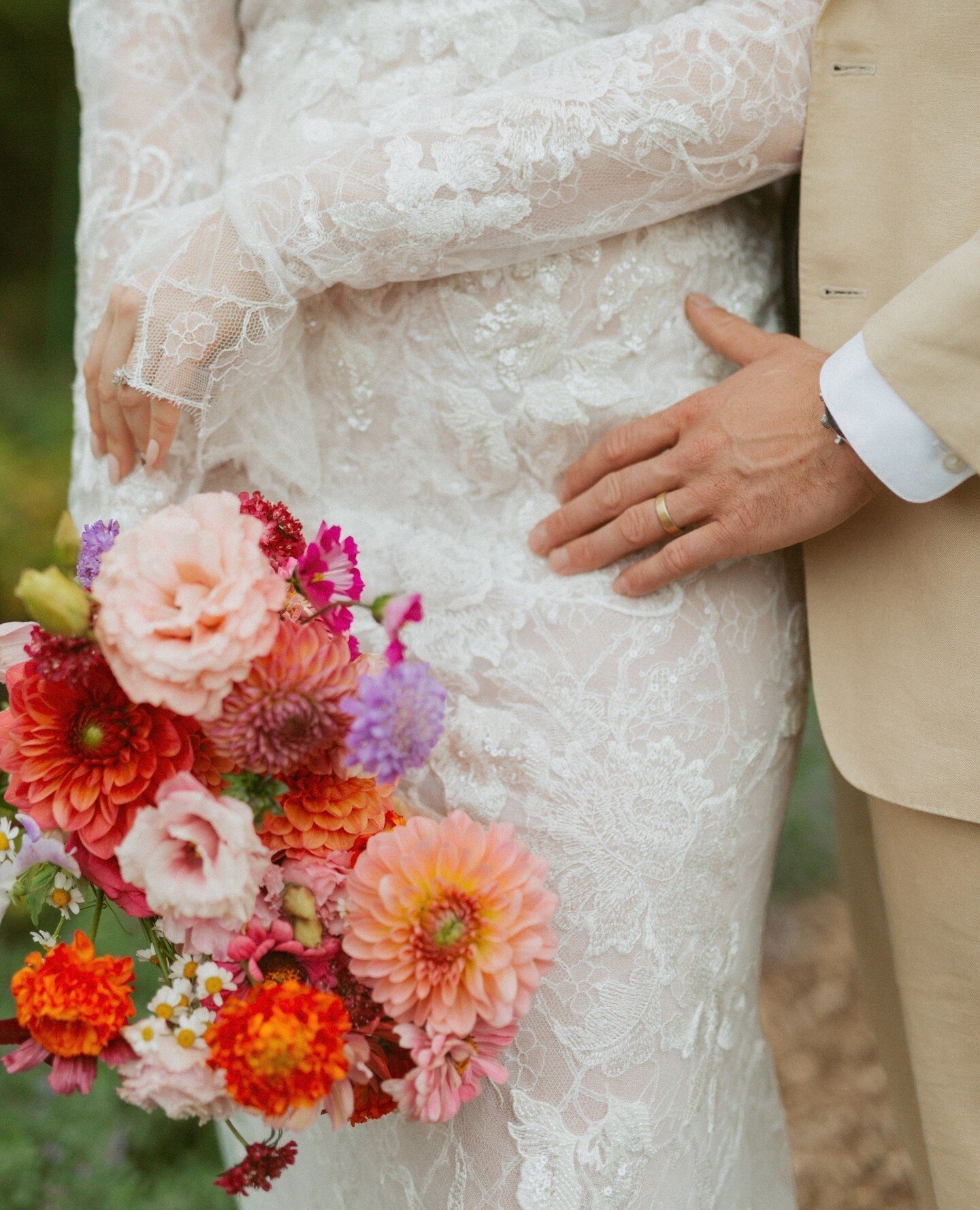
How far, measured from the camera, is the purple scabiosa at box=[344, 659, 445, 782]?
621 mm

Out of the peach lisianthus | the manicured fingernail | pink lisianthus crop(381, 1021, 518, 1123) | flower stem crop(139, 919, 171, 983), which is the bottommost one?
pink lisianthus crop(381, 1021, 518, 1123)

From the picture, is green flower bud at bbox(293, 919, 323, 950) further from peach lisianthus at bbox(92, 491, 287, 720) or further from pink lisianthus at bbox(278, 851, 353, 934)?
peach lisianthus at bbox(92, 491, 287, 720)

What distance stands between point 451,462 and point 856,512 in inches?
17.6

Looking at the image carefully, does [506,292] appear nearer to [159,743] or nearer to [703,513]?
[703,513]

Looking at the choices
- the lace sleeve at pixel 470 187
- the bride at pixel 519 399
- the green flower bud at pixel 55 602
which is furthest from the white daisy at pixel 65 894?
the lace sleeve at pixel 470 187

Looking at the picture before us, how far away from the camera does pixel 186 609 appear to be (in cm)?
62

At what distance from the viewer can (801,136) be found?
1105mm

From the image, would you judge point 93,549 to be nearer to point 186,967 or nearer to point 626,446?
point 186,967

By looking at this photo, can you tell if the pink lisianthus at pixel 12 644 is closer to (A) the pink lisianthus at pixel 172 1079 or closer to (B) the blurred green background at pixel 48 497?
(A) the pink lisianthus at pixel 172 1079

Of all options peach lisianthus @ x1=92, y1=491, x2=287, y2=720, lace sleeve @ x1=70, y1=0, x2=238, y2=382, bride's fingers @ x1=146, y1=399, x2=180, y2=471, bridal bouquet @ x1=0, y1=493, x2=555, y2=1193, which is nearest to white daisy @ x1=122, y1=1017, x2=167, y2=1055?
bridal bouquet @ x1=0, y1=493, x2=555, y2=1193

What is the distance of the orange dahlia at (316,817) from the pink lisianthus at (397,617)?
0.13m

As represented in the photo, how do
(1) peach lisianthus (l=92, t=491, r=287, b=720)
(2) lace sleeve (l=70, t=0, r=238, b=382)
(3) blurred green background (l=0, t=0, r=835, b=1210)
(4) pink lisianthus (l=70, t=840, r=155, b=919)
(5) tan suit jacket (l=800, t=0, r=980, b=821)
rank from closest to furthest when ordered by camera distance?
(1) peach lisianthus (l=92, t=491, r=287, b=720), (4) pink lisianthus (l=70, t=840, r=155, b=919), (5) tan suit jacket (l=800, t=0, r=980, b=821), (2) lace sleeve (l=70, t=0, r=238, b=382), (3) blurred green background (l=0, t=0, r=835, b=1210)

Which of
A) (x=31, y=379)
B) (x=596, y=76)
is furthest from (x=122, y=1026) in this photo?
(x=31, y=379)

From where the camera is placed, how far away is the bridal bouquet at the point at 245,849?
634mm
